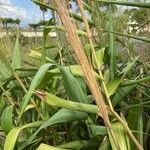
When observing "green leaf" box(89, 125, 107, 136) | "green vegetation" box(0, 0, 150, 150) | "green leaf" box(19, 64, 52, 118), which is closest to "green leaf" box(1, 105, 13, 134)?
"green vegetation" box(0, 0, 150, 150)

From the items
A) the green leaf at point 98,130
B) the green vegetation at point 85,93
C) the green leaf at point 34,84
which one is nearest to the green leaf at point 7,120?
the green vegetation at point 85,93

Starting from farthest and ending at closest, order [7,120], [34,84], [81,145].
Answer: [7,120], [81,145], [34,84]

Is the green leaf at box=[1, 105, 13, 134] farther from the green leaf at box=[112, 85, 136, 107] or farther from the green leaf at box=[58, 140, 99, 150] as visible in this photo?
the green leaf at box=[112, 85, 136, 107]

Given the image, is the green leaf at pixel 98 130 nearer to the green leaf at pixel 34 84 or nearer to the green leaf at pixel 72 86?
the green leaf at pixel 72 86

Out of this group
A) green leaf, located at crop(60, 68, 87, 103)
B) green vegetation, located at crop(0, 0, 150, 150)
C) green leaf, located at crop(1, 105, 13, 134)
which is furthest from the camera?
green leaf, located at crop(1, 105, 13, 134)

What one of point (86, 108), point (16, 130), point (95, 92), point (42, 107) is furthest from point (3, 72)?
point (95, 92)

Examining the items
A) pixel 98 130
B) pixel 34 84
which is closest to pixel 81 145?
pixel 98 130

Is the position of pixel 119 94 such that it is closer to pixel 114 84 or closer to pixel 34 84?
pixel 114 84

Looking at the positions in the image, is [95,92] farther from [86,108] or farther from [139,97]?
[139,97]
